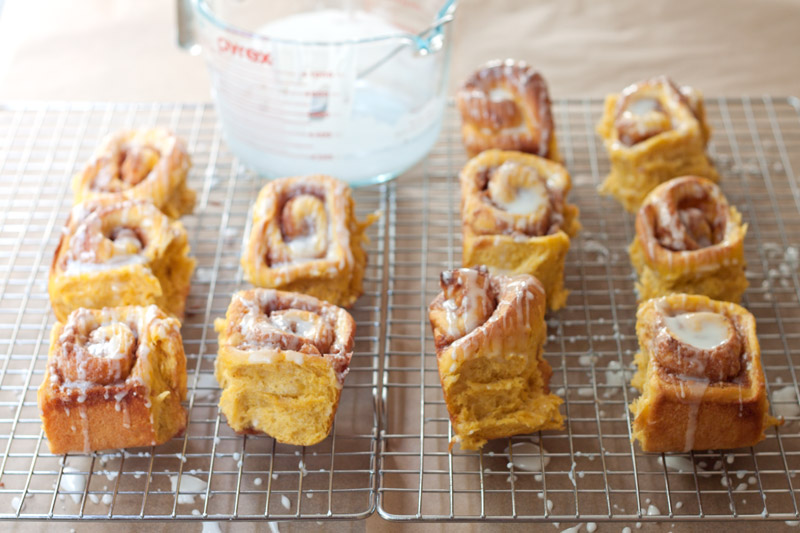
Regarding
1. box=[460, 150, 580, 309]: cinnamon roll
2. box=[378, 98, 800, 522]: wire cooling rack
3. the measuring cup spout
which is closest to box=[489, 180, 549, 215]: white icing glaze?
box=[460, 150, 580, 309]: cinnamon roll

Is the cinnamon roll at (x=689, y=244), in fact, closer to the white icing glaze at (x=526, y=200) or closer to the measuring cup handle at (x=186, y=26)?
the white icing glaze at (x=526, y=200)

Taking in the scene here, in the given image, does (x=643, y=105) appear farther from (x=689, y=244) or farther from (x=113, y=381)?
(x=113, y=381)

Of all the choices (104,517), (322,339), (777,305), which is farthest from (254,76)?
(777,305)

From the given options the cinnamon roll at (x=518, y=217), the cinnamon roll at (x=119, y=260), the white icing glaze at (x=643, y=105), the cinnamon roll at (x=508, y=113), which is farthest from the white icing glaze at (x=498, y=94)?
the cinnamon roll at (x=119, y=260)

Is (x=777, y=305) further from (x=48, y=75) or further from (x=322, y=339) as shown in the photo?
(x=48, y=75)

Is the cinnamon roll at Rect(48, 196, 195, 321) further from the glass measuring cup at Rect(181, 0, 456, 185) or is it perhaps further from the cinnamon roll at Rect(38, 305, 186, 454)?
the glass measuring cup at Rect(181, 0, 456, 185)

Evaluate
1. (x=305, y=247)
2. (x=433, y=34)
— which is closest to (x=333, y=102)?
(x=433, y=34)
